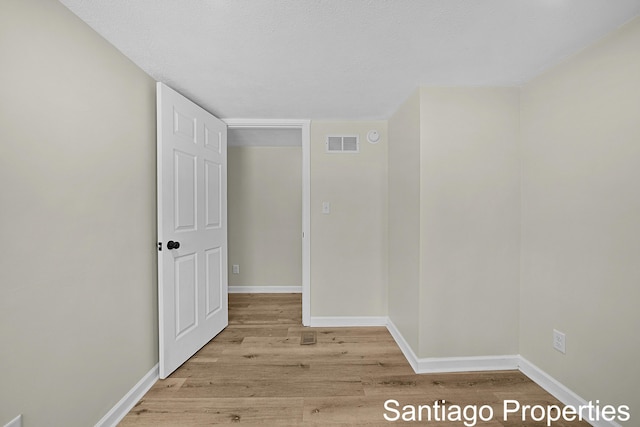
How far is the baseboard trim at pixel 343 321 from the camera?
2.75 meters

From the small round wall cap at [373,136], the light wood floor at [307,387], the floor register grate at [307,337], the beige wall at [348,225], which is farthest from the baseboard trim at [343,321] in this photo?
the small round wall cap at [373,136]

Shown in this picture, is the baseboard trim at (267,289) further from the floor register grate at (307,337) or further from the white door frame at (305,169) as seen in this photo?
the floor register grate at (307,337)

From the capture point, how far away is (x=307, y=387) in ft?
5.94

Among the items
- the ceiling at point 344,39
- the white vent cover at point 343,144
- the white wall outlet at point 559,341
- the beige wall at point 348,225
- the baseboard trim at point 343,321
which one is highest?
the ceiling at point 344,39

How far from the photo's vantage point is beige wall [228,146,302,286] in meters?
3.95

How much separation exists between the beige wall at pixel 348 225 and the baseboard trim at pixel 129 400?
143cm

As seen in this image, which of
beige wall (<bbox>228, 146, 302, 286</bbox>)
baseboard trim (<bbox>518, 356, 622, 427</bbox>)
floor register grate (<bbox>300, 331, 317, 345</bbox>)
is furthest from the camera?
beige wall (<bbox>228, 146, 302, 286</bbox>)

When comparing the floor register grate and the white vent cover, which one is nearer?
the floor register grate

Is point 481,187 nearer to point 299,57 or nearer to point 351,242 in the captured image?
point 351,242

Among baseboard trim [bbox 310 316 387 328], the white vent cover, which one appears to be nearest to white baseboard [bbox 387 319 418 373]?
baseboard trim [bbox 310 316 387 328]

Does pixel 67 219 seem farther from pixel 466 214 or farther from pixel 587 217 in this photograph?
pixel 587 217

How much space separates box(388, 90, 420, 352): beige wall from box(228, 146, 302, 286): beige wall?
170 centimetres

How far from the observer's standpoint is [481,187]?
1.96m

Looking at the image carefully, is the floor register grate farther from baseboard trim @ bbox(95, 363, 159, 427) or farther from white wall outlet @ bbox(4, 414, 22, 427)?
white wall outlet @ bbox(4, 414, 22, 427)
